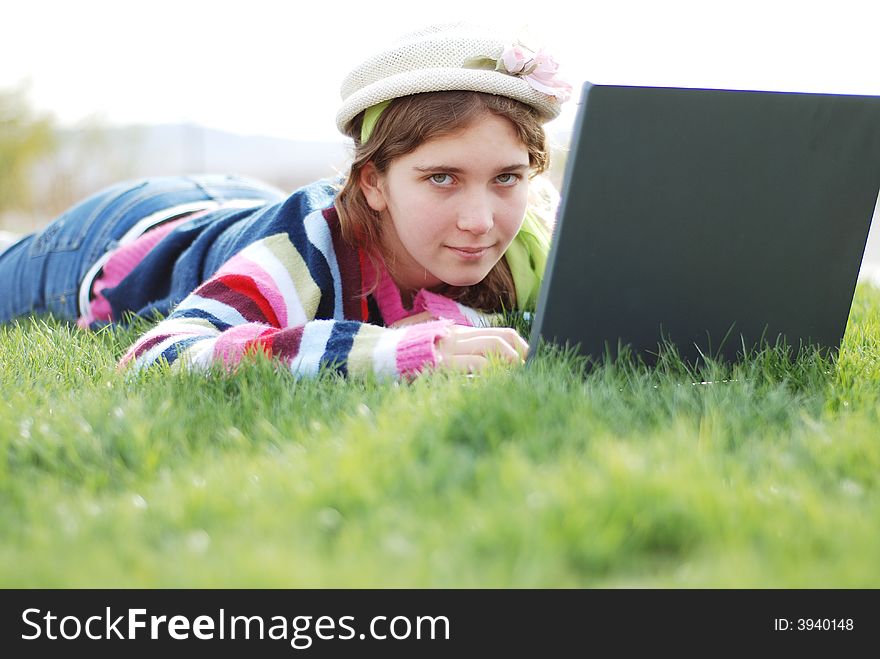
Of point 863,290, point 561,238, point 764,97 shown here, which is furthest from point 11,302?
point 863,290

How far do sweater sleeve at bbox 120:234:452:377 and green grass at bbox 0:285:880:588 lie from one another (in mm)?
62

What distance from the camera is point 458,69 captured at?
6.57 ft

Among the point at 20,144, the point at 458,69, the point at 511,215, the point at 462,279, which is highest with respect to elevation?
the point at 458,69

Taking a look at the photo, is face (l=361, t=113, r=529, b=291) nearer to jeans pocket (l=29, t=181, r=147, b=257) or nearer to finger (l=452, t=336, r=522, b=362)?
finger (l=452, t=336, r=522, b=362)

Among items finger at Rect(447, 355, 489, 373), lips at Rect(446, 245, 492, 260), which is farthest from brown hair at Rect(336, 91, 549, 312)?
finger at Rect(447, 355, 489, 373)

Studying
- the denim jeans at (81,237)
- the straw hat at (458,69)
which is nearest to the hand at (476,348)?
the straw hat at (458,69)

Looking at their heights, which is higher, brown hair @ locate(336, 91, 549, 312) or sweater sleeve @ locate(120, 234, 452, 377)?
brown hair @ locate(336, 91, 549, 312)

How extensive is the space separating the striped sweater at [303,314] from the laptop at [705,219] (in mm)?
306

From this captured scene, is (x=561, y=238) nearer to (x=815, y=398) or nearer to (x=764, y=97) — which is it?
(x=764, y=97)

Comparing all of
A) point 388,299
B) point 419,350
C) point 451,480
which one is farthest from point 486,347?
point 388,299

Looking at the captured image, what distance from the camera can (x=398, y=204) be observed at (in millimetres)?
2127

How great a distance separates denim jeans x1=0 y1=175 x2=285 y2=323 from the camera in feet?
10.6

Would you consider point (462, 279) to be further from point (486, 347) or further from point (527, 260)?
point (486, 347)

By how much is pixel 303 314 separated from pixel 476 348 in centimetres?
54
